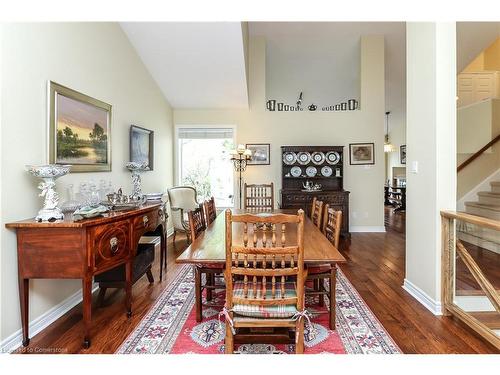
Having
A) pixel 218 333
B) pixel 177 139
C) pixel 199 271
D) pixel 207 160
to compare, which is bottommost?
pixel 218 333

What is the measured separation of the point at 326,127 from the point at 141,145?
3.59m

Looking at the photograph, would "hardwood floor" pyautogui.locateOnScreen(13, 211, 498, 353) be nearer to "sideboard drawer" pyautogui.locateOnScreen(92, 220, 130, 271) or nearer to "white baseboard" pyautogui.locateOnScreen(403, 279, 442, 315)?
"white baseboard" pyautogui.locateOnScreen(403, 279, 442, 315)

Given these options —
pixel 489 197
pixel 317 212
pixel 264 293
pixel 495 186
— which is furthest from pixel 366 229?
pixel 264 293

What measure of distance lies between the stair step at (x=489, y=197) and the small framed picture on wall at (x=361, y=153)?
1834 millimetres

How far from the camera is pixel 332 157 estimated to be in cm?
575

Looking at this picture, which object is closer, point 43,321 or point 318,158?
point 43,321

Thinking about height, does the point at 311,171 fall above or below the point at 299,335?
above

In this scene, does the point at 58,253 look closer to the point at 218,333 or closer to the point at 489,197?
the point at 218,333

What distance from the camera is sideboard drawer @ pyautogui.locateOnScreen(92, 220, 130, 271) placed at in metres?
2.01

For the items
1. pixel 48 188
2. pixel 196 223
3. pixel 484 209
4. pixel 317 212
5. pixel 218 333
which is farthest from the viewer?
pixel 484 209

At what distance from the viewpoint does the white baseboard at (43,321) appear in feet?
6.26

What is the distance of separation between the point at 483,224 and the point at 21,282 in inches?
125

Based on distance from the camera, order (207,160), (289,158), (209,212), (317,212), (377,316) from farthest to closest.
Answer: (207,160) → (289,158) → (209,212) → (317,212) → (377,316)

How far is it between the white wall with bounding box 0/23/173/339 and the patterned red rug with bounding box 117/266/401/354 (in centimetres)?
82
